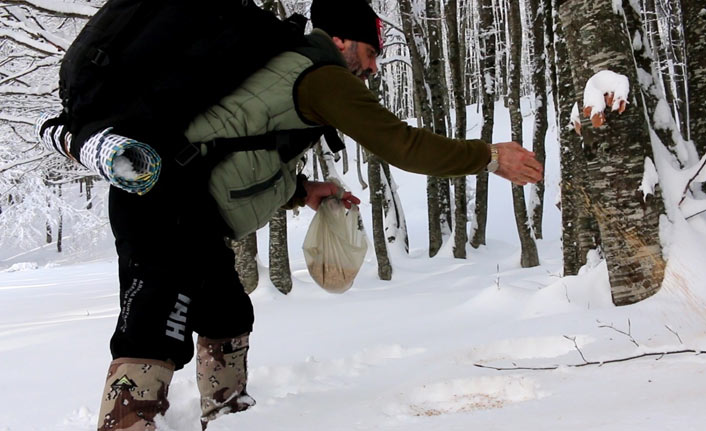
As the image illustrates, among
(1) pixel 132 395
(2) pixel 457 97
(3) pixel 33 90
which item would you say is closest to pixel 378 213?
(2) pixel 457 97

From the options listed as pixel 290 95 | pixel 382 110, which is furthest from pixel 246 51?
pixel 382 110

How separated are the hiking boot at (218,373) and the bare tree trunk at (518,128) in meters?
8.05

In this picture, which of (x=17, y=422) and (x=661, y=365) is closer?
(x=661, y=365)

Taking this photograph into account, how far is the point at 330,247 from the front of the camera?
94.1 inches

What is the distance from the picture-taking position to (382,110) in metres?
1.64

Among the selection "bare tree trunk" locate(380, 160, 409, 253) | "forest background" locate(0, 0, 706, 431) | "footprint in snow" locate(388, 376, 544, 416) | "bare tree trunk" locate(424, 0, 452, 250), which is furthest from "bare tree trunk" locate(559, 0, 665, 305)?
"bare tree trunk" locate(380, 160, 409, 253)

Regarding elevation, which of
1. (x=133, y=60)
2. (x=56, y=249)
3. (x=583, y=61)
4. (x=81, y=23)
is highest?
(x=81, y=23)

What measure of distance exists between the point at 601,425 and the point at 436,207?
1037 cm

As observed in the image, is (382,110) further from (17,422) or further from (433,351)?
(17,422)

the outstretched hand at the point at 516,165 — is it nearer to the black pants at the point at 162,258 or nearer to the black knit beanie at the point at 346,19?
the black knit beanie at the point at 346,19

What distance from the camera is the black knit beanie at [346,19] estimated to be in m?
1.96

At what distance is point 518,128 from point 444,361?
8.53 meters

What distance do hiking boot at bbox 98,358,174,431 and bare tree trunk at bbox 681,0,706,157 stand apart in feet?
11.7

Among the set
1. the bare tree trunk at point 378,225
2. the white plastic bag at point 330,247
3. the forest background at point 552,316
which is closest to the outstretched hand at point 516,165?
the forest background at point 552,316
